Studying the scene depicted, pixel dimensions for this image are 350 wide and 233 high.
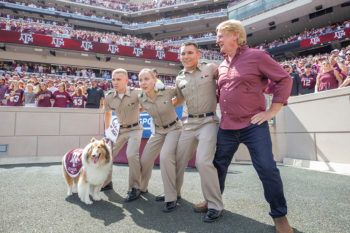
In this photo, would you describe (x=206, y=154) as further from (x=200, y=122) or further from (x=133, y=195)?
(x=133, y=195)

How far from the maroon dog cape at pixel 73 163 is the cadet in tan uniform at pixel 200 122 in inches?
57.2

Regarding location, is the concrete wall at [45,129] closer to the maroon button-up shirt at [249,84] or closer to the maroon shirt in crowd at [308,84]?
the maroon shirt in crowd at [308,84]

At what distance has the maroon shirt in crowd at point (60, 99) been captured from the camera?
9.15 metres

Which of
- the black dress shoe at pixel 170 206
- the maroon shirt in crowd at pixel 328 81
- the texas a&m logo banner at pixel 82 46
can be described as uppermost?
the texas a&m logo banner at pixel 82 46

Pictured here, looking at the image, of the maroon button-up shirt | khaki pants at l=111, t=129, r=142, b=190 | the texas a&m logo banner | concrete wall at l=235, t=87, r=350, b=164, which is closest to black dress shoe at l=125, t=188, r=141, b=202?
khaki pants at l=111, t=129, r=142, b=190

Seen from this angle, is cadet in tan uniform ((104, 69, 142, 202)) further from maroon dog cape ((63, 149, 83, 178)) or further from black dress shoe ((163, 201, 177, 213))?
black dress shoe ((163, 201, 177, 213))

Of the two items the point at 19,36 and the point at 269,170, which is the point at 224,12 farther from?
the point at 269,170

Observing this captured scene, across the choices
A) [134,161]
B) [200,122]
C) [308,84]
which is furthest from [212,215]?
[308,84]

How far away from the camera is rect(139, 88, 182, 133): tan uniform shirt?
3.90m

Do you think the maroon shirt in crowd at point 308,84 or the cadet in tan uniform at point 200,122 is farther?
the maroon shirt in crowd at point 308,84

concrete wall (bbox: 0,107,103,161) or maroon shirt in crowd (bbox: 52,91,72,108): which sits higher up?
maroon shirt in crowd (bbox: 52,91,72,108)

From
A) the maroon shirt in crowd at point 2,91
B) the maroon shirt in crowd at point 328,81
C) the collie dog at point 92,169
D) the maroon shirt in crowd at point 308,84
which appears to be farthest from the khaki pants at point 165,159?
the maroon shirt in crowd at point 2,91

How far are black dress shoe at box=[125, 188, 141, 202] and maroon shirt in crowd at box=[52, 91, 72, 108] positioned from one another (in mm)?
6048

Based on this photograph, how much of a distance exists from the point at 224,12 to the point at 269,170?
39.4 meters
